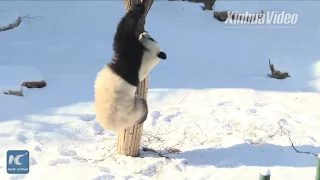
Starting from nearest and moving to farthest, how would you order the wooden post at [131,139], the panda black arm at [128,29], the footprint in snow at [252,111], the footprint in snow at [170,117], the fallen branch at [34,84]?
1. the panda black arm at [128,29]
2. the wooden post at [131,139]
3. the footprint in snow at [170,117]
4. the footprint in snow at [252,111]
5. the fallen branch at [34,84]

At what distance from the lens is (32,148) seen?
12.9 feet

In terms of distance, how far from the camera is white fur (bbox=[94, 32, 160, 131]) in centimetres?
276

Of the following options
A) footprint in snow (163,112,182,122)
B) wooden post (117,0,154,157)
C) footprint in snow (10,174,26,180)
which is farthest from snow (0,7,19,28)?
footprint in snow (10,174,26,180)

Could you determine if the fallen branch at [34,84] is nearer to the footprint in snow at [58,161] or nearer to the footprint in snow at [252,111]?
the footprint in snow at [58,161]

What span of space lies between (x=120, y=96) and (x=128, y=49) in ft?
0.98

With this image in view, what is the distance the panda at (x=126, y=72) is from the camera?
2707 mm

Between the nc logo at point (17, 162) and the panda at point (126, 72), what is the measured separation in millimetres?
895

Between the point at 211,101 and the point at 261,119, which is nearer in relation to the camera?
the point at 261,119

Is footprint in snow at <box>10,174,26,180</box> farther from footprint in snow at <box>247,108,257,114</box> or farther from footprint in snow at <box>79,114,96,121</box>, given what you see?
footprint in snow at <box>247,108,257,114</box>

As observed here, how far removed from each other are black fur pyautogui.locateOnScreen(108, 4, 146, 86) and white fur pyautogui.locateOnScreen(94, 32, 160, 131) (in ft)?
0.10

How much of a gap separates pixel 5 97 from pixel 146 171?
6.83ft

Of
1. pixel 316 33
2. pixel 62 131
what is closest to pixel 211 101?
pixel 62 131

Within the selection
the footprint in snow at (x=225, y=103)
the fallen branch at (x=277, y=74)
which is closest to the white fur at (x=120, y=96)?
the footprint in snow at (x=225, y=103)

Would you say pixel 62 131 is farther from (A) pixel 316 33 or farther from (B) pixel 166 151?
(A) pixel 316 33
